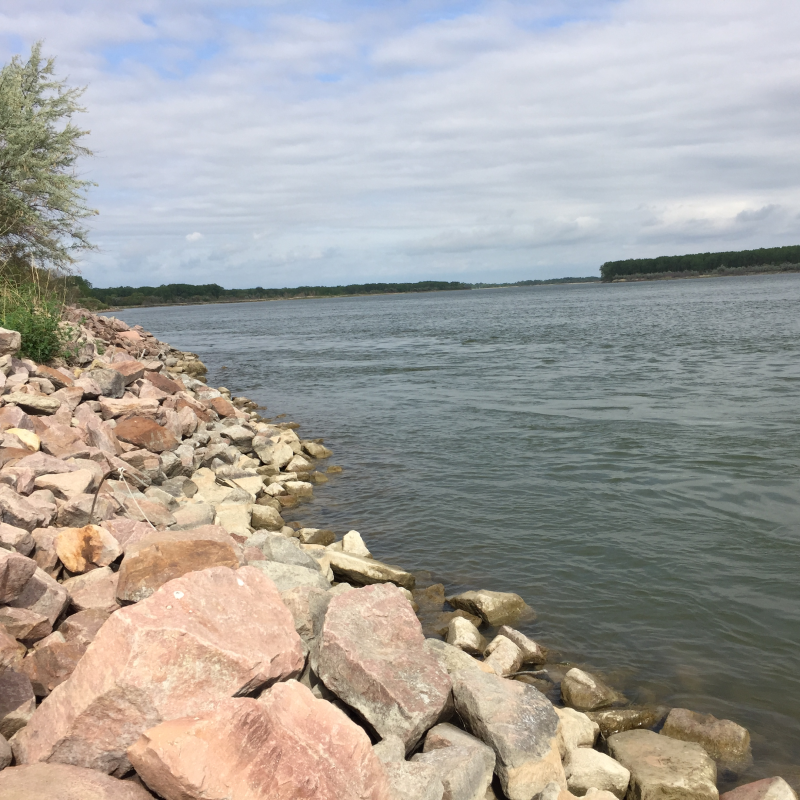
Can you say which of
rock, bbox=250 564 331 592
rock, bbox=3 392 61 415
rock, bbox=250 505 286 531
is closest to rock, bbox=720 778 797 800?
rock, bbox=250 564 331 592

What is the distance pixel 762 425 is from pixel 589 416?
141 inches

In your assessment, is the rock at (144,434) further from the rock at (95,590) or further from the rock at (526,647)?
the rock at (526,647)

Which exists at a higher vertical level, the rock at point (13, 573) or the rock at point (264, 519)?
the rock at point (13, 573)

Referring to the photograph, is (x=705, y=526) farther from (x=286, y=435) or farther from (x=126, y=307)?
(x=126, y=307)

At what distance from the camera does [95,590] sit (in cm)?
507

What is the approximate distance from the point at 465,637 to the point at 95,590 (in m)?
3.29

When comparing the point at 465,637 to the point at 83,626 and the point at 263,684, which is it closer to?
the point at 263,684

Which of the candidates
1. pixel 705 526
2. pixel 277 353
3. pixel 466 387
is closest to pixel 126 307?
pixel 277 353

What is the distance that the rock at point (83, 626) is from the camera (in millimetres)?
4602

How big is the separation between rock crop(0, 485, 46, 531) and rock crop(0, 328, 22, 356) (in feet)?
17.8

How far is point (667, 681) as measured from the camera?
625 centimetres

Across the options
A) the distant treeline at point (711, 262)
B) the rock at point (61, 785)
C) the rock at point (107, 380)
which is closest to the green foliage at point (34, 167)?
the rock at point (107, 380)

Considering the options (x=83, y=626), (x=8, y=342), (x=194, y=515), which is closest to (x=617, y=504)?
(x=194, y=515)

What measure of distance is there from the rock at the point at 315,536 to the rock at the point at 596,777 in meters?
4.96
